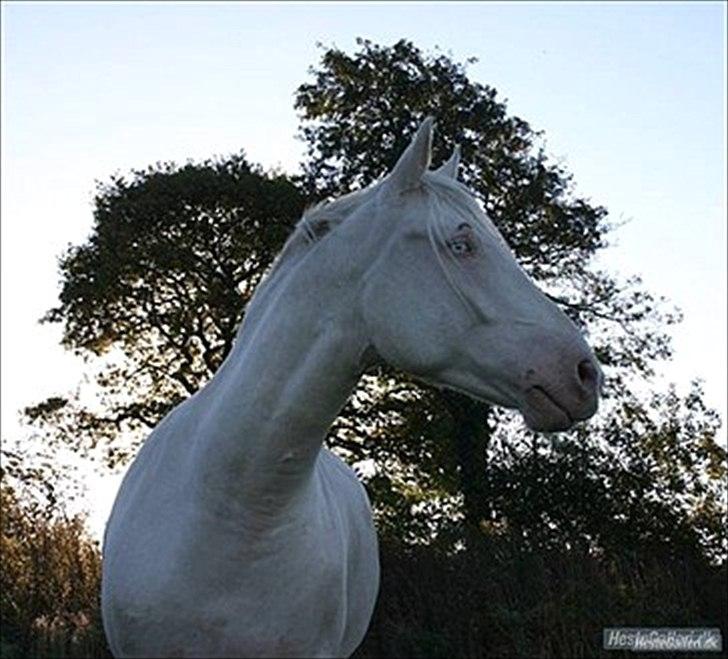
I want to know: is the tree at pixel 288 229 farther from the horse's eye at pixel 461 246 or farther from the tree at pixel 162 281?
the horse's eye at pixel 461 246

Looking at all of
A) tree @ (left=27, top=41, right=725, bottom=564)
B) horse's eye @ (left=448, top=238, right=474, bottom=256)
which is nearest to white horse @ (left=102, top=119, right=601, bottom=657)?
horse's eye @ (left=448, top=238, right=474, bottom=256)

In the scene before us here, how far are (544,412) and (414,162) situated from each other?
2.32 ft

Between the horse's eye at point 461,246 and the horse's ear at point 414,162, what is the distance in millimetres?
232

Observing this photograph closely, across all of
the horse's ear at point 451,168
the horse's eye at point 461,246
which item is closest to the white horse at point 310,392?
the horse's eye at point 461,246

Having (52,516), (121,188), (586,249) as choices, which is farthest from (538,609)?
(121,188)

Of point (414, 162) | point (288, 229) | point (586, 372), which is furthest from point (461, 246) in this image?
point (288, 229)

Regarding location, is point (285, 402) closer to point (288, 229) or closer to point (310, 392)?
point (310, 392)

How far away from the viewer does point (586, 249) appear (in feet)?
63.6

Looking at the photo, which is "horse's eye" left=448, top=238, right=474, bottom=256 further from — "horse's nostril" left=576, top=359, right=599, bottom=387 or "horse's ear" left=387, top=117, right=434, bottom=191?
"horse's nostril" left=576, top=359, right=599, bottom=387

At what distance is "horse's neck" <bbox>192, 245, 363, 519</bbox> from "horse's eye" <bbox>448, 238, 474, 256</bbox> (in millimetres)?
280

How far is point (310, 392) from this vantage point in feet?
10.0

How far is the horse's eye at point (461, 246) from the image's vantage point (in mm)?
3014

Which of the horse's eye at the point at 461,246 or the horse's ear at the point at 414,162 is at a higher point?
the horse's ear at the point at 414,162

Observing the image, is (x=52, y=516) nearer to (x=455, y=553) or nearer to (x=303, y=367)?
(x=455, y=553)
